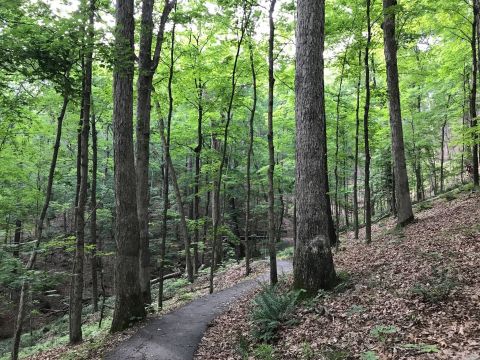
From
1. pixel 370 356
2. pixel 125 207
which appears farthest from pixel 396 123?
pixel 370 356

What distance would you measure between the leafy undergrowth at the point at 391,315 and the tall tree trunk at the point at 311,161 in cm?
59

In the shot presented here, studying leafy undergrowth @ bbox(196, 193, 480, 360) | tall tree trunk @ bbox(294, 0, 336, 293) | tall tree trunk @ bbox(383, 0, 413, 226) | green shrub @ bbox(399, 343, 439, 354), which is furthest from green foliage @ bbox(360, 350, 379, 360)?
tall tree trunk @ bbox(383, 0, 413, 226)

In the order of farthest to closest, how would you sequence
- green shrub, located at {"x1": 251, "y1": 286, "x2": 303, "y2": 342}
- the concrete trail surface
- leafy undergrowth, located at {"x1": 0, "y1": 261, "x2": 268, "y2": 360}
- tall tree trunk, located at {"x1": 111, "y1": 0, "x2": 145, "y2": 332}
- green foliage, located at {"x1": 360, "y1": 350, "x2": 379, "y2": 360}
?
tall tree trunk, located at {"x1": 111, "y1": 0, "x2": 145, "y2": 332}, leafy undergrowth, located at {"x1": 0, "y1": 261, "x2": 268, "y2": 360}, the concrete trail surface, green shrub, located at {"x1": 251, "y1": 286, "x2": 303, "y2": 342}, green foliage, located at {"x1": 360, "y1": 350, "x2": 379, "y2": 360}

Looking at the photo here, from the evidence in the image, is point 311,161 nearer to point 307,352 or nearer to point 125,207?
point 307,352

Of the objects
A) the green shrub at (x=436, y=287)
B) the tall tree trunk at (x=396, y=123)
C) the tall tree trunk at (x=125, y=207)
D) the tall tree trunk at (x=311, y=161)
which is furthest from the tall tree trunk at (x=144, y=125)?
the tall tree trunk at (x=396, y=123)

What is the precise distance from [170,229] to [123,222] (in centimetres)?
2140

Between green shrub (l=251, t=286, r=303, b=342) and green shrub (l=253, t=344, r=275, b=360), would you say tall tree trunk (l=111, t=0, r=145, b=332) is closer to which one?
green shrub (l=251, t=286, r=303, b=342)

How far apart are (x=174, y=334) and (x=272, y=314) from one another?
2.85 metres

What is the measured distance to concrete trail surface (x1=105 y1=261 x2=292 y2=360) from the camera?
725 centimetres

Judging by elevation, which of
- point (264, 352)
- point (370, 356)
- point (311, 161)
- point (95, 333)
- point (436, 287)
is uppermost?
point (311, 161)

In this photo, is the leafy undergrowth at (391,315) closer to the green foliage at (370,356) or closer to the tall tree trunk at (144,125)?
the green foliage at (370,356)

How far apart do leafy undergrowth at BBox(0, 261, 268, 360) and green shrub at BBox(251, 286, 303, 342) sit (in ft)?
11.4

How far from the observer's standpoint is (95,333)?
1130cm

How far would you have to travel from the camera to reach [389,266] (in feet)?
26.4
